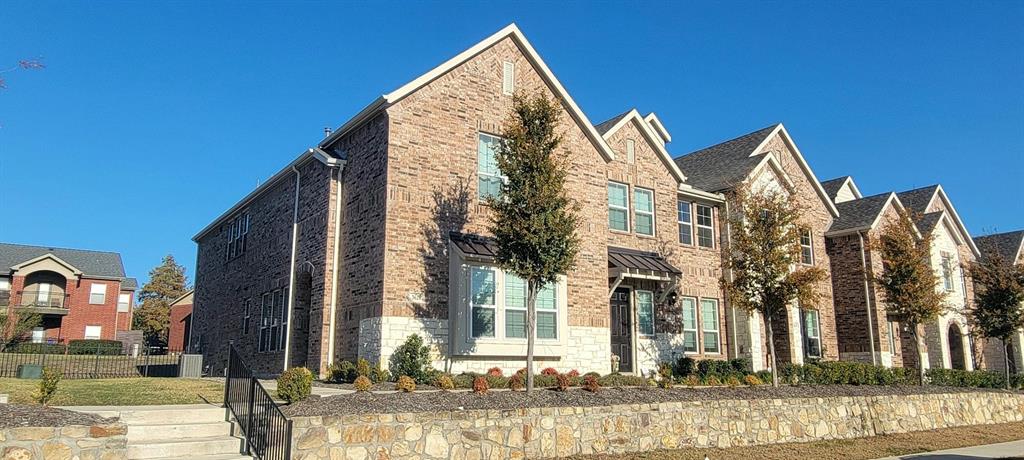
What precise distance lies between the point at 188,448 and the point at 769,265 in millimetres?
14036

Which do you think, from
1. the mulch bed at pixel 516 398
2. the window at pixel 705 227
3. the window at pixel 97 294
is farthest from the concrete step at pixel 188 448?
the window at pixel 97 294

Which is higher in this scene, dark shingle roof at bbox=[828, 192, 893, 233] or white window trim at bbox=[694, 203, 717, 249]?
dark shingle roof at bbox=[828, 192, 893, 233]

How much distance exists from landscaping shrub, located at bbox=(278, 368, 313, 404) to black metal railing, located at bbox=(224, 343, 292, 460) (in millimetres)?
544

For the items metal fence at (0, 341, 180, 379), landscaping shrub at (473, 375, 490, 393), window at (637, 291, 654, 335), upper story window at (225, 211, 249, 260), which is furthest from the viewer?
upper story window at (225, 211, 249, 260)

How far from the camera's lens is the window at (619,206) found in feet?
72.6

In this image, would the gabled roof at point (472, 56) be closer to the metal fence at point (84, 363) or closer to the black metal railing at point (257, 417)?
the black metal railing at point (257, 417)

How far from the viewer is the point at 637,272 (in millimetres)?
20297

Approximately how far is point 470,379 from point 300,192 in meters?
8.79

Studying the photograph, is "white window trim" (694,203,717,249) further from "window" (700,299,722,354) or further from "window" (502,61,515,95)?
"window" (502,61,515,95)

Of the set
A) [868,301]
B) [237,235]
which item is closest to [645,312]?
[868,301]

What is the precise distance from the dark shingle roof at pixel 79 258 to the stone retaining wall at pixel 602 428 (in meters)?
44.9

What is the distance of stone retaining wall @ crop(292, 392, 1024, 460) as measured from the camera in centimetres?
1086

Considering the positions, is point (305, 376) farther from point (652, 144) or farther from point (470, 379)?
point (652, 144)

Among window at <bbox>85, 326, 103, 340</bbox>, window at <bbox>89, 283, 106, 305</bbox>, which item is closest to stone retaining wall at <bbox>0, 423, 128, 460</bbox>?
window at <bbox>85, 326, 103, 340</bbox>
